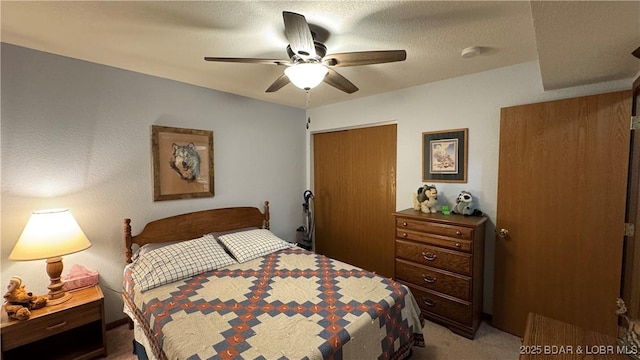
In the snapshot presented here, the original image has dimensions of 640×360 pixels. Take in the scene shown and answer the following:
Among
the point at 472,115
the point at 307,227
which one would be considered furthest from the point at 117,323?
the point at 472,115

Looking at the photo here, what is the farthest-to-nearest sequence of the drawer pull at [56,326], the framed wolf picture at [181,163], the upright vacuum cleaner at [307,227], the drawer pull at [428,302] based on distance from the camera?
the upright vacuum cleaner at [307,227] < the framed wolf picture at [181,163] < the drawer pull at [428,302] < the drawer pull at [56,326]

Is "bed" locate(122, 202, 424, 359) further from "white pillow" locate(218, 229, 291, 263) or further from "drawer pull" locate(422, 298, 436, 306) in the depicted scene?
"drawer pull" locate(422, 298, 436, 306)

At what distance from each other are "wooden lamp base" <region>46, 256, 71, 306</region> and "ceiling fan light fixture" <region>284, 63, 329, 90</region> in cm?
219

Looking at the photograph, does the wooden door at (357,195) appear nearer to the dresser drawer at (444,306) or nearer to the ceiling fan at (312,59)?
the dresser drawer at (444,306)

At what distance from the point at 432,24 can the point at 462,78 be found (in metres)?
1.18

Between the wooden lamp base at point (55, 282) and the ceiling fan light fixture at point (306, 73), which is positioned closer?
the ceiling fan light fixture at point (306, 73)

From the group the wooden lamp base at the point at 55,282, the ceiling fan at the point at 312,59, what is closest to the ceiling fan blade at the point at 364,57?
the ceiling fan at the point at 312,59

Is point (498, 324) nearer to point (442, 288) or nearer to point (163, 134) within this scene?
point (442, 288)

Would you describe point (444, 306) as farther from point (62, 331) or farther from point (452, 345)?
point (62, 331)

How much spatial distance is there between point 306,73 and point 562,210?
225 cm

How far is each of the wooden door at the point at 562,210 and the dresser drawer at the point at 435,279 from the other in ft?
1.31

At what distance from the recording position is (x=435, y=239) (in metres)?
2.34

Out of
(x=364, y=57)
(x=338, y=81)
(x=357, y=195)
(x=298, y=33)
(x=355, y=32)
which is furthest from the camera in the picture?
(x=357, y=195)

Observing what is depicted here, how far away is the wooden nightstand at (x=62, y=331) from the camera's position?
1687 millimetres
